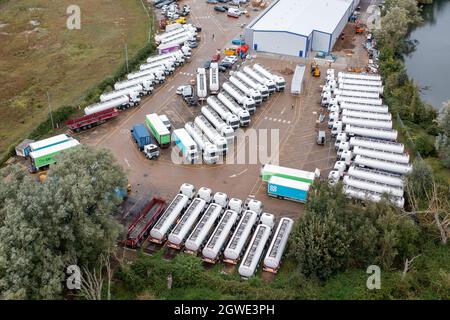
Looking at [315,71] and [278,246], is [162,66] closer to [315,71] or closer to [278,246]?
[315,71]

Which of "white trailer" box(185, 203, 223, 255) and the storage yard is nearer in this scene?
"white trailer" box(185, 203, 223, 255)

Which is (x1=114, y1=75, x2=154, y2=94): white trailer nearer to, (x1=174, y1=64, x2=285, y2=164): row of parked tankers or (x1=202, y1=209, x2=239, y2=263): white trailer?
(x1=174, y1=64, x2=285, y2=164): row of parked tankers

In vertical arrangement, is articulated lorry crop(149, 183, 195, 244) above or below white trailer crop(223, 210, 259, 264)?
above

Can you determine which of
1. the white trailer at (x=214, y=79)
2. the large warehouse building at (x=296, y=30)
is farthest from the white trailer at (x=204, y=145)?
the large warehouse building at (x=296, y=30)

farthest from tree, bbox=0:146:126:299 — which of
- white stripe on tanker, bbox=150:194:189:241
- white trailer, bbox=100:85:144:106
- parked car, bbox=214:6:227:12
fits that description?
parked car, bbox=214:6:227:12

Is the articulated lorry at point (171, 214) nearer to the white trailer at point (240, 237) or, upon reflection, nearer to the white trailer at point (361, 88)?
the white trailer at point (240, 237)

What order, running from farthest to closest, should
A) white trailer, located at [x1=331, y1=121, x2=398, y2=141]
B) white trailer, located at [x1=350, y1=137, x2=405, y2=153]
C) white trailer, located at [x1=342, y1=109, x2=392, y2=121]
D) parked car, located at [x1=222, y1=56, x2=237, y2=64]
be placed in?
parked car, located at [x1=222, y1=56, x2=237, y2=64] → white trailer, located at [x1=342, y1=109, x2=392, y2=121] → white trailer, located at [x1=331, y1=121, x2=398, y2=141] → white trailer, located at [x1=350, y1=137, x2=405, y2=153]

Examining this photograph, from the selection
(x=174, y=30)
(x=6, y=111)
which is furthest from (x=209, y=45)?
(x=6, y=111)

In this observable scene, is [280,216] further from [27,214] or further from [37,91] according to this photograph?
[37,91]
